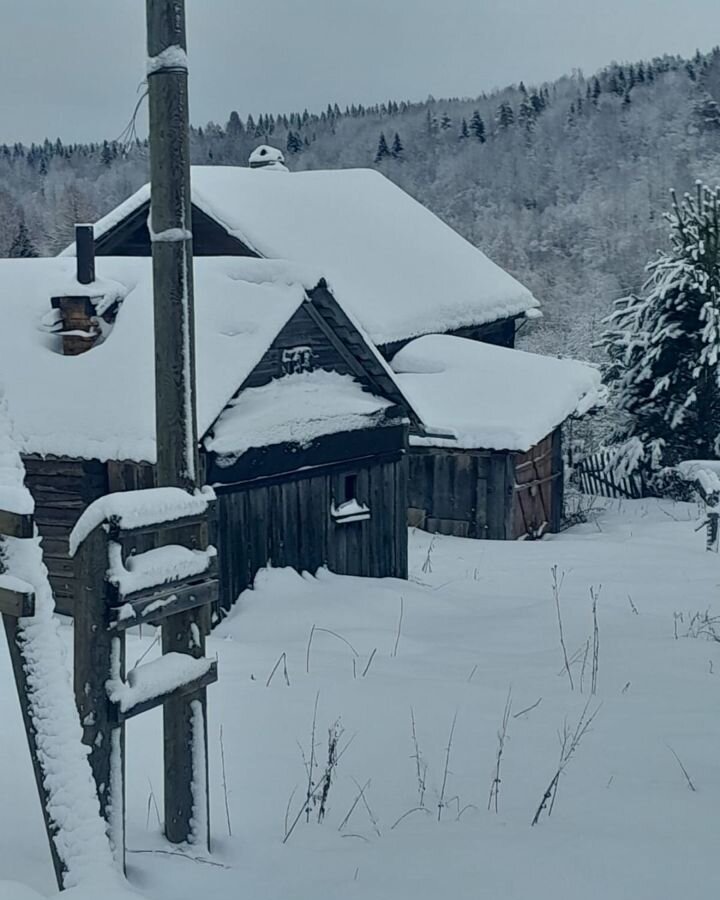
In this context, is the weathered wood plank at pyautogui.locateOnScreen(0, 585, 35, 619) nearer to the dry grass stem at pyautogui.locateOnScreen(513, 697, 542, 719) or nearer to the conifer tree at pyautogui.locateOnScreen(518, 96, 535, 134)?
the dry grass stem at pyautogui.locateOnScreen(513, 697, 542, 719)

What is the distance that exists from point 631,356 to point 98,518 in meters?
21.2

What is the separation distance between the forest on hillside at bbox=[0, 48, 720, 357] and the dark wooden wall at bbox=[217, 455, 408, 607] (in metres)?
41.7

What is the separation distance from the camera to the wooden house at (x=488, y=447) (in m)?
17.6

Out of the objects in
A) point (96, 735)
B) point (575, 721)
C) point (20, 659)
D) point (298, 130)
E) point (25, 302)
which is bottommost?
point (575, 721)

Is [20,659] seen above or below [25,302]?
below

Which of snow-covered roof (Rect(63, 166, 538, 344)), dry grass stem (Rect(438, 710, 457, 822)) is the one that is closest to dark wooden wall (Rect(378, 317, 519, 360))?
snow-covered roof (Rect(63, 166, 538, 344))

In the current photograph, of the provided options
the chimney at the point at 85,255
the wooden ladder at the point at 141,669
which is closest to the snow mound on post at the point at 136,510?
the wooden ladder at the point at 141,669

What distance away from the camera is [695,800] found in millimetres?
4426

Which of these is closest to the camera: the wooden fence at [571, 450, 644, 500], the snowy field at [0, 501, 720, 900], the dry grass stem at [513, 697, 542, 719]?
the snowy field at [0, 501, 720, 900]

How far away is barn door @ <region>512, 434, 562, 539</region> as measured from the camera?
18.0 meters

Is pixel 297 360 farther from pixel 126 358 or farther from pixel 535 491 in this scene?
pixel 535 491

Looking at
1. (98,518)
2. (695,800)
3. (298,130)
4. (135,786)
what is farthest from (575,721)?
(298,130)

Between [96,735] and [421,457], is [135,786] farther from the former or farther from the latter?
[421,457]

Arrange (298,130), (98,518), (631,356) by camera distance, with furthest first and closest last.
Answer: (298,130) → (631,356) → (98,518)
